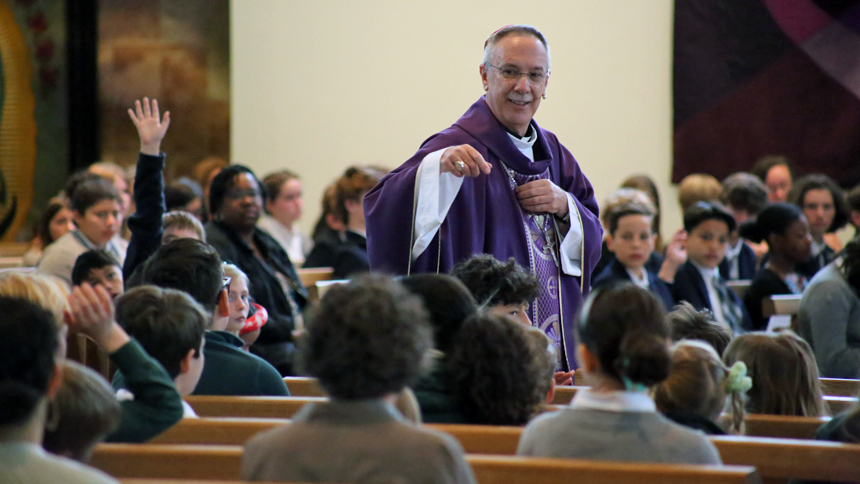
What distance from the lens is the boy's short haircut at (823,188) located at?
7027mm

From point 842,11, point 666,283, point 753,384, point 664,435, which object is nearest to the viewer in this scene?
point 664,435

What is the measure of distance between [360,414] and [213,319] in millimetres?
1434

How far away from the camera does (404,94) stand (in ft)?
28.2

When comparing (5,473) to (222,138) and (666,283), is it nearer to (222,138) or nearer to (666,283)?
(666,283)

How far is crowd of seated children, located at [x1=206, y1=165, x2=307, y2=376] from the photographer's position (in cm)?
467

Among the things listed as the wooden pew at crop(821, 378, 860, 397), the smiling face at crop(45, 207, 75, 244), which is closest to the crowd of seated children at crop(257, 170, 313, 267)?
the smiling face at crop(45, 207, 75, 244)

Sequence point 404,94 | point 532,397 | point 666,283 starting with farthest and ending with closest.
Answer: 1. point 404,94
2. point 666,283
3. point 532,397

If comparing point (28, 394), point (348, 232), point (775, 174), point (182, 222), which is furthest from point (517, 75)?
point (775, 174)

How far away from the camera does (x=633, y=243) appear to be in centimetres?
520

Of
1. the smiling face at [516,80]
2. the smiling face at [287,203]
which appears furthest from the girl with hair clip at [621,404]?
the smiling face at [287,203]

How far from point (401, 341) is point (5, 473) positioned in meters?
0.65

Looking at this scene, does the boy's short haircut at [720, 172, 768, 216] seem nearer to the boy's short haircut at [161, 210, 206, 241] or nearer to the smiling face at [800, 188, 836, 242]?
the smiling face at [800, 188, 836, 242]

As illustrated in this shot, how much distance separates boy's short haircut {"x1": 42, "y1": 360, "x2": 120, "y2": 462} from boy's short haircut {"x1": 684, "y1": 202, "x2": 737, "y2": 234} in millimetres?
4313

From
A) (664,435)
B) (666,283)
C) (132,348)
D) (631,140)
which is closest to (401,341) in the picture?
(664,435)
